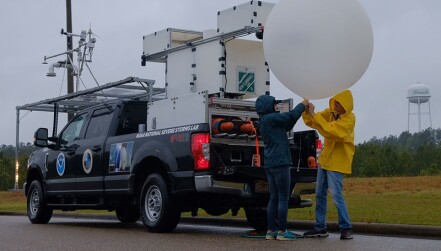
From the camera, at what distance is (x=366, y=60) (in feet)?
26.6

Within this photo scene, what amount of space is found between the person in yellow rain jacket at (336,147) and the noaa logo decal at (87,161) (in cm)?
434

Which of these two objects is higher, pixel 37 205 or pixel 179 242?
pixel 37 205

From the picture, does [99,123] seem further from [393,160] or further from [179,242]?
[393,160]

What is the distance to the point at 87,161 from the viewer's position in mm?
12531

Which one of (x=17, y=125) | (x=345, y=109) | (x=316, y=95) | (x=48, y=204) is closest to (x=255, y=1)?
(x=345, y=109)

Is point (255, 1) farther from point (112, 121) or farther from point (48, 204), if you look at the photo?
point (48, 204)

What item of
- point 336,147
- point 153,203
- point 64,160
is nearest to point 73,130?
point 64,160

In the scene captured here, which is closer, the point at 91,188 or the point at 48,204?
the point at 91,188

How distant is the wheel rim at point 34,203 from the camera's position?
14084 millimetres

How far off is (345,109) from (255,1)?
3.25 m

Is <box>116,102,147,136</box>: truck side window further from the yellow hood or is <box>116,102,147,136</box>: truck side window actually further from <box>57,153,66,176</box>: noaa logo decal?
the yellow hood

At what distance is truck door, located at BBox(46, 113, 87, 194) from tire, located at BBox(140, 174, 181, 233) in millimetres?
2455

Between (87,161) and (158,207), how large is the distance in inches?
91.8

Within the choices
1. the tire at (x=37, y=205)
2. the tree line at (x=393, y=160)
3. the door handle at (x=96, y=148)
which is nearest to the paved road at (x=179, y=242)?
the door handle at (x=96, y=148)
